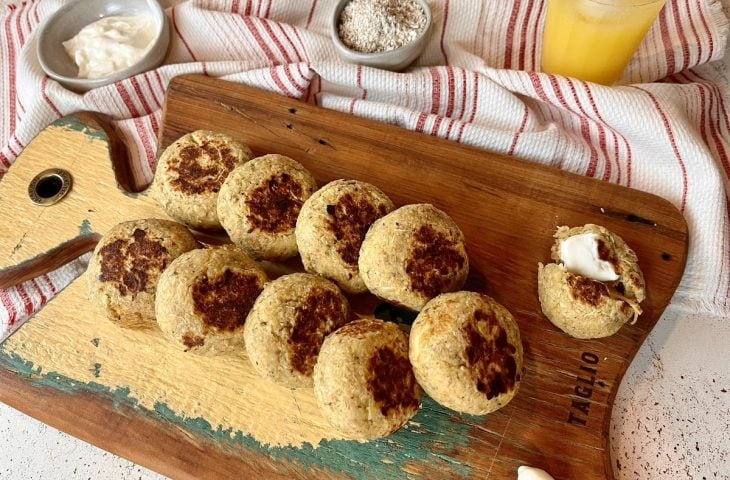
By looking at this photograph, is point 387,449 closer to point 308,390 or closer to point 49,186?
point 308,390

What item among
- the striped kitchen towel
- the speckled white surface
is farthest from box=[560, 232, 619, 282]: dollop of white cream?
the speckled white surface

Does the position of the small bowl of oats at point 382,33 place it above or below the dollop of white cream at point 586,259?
above

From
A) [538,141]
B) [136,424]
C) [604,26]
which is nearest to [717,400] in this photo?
[538,141]

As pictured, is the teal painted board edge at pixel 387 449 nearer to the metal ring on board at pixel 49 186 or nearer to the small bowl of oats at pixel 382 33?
the metal ring on board at pixel 49 186

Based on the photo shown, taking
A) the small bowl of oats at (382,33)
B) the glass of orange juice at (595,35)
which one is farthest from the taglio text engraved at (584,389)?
the small bowl of oats at (382,33)

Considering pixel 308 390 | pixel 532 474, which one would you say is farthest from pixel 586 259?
pixel 308 390

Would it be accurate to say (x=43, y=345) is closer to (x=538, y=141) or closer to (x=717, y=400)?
(x=538, y=141)

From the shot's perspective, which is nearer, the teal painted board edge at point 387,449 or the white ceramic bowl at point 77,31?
the teal painted board edge at point 387,449
